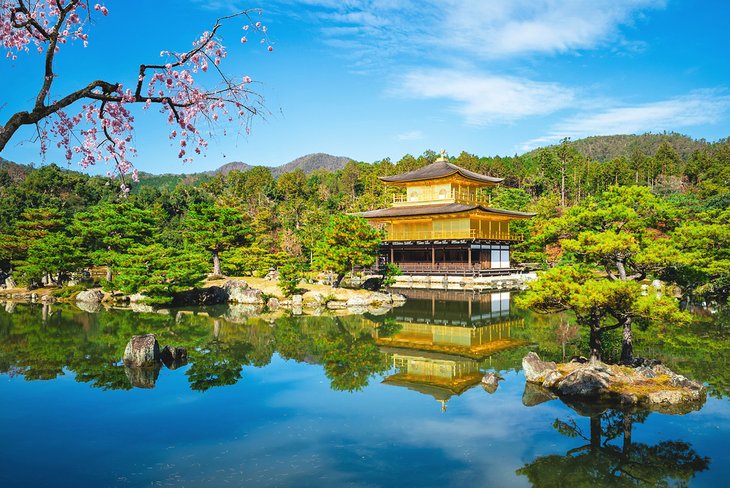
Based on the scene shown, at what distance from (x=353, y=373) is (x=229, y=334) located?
22.0ft

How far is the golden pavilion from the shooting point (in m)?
34.3

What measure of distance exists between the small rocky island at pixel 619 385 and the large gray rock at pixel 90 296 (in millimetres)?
22907

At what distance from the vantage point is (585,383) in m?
Answer: 10.6

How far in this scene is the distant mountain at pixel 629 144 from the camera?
110m

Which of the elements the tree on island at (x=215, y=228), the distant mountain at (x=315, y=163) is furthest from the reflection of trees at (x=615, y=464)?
the distant mountain at (x=315, y=163)

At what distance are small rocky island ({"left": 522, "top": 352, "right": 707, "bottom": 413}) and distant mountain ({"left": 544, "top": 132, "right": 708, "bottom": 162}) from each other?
10377 centimetres

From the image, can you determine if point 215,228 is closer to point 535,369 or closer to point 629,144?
point 535,369

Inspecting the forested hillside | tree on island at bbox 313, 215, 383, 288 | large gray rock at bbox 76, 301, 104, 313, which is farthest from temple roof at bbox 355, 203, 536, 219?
large gray rock at bbox 76, 301, 104, 313

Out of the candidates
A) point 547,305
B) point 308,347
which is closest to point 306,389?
point 308,347

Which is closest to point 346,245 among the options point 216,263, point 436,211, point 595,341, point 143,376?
point 216,263

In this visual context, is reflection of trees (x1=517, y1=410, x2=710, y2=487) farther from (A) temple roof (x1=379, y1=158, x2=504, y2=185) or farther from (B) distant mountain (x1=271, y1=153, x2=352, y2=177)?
(B) distant mountain (x1=271, y1=153, x2=352, y2=177)

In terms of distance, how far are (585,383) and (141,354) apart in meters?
10.8

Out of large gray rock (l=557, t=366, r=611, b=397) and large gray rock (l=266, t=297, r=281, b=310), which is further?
large gray rock (l=266, t=297, r=281, b=310)

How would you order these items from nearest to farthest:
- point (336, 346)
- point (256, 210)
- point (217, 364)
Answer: point (217, 364) → point (336, 346) → point (256, 210)
